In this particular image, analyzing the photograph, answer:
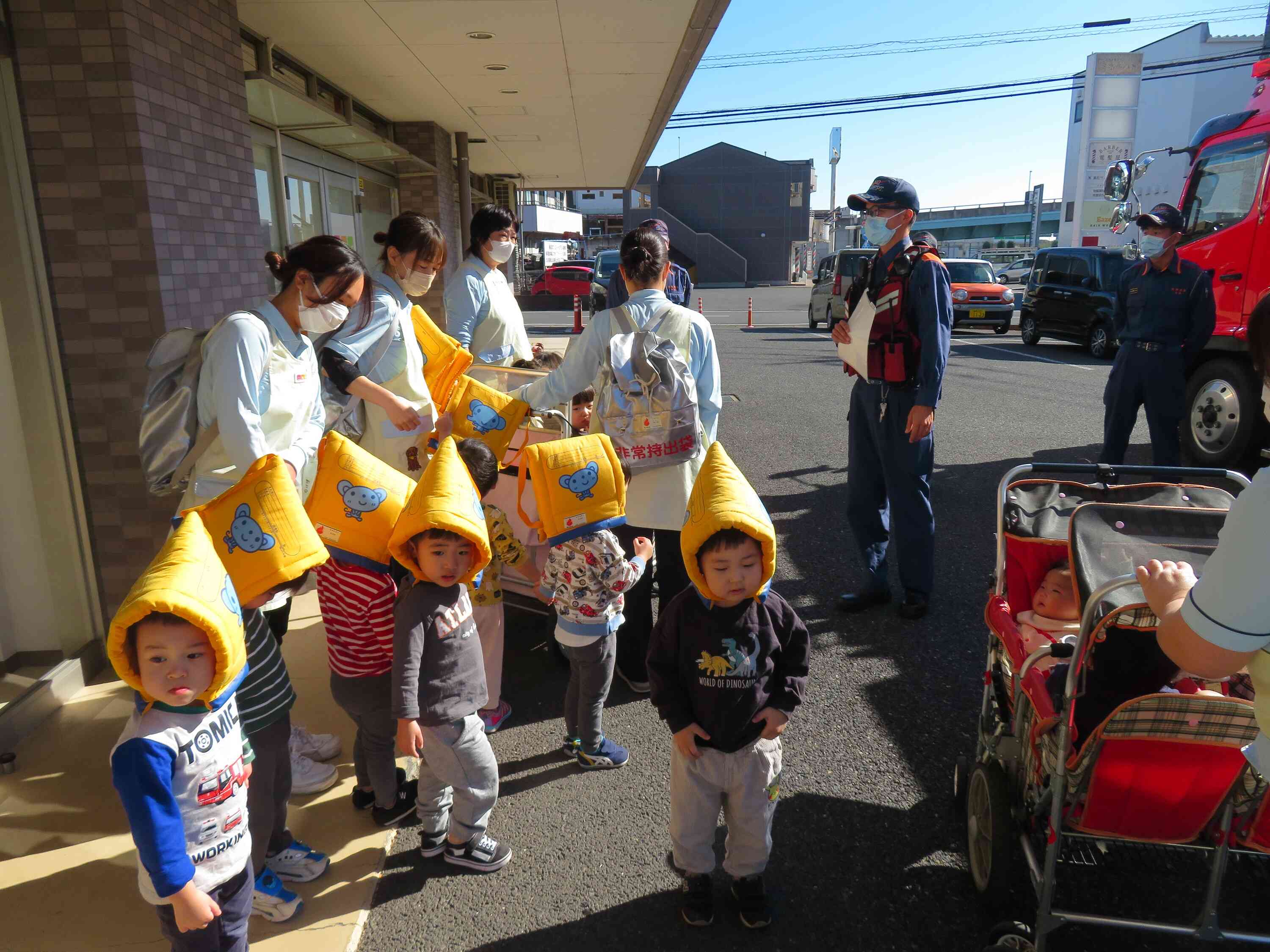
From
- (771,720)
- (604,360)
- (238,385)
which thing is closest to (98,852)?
(238,385)

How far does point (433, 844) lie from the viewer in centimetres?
268

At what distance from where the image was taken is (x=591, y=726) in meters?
3.19

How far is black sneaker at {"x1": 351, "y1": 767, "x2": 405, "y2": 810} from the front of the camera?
2.95 m

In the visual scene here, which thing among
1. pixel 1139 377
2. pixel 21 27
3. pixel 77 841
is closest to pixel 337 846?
pixel 77 841

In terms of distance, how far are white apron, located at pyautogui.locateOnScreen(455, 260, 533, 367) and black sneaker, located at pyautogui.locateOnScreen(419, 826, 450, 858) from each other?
8.54 ft

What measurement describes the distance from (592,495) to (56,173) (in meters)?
2.74

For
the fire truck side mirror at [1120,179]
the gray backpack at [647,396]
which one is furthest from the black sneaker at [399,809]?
the fire truck side mirror at [1120,179]

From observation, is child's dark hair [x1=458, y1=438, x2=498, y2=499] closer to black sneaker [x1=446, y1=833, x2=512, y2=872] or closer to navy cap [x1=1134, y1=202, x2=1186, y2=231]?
black sneaker [x1=446, y1=833, x2=512, y2=872]

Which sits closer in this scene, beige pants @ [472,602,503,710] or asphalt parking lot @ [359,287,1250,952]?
asphalt parking lot @ [359,287,1250,952]

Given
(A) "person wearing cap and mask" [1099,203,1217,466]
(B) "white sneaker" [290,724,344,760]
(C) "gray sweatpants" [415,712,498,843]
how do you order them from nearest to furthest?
(C) "gray sweatpants" [415,712,498,843]
(B) "white sneaker" [290,724,344,760]
(A) "person wearing cap and mask" [1099,203,1217,466]

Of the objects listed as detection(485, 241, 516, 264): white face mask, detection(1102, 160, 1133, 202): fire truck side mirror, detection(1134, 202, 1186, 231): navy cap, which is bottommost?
detection(485, 241, 516, 264): white face mask

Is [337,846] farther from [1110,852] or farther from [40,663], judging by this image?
[1110,852]

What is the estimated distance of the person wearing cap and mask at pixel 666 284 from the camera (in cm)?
400

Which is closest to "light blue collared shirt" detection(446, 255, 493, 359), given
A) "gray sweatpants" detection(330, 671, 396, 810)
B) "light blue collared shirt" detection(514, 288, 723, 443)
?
"light blue collared shirt" detection(514, 288, 723, 443)
